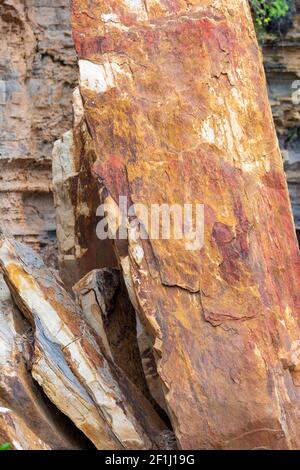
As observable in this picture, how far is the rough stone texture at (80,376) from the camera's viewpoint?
3723 mm

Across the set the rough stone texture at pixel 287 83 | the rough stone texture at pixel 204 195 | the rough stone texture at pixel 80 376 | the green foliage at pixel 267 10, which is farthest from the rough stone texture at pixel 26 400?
the green foliage at pixel 267 10

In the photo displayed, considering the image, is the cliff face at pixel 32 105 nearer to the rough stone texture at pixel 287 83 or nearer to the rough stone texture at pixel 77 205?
the rough stone texture at pixel 77 205

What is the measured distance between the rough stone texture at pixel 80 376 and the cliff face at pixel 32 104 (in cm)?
201

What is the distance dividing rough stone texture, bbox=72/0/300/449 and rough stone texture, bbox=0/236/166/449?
28 cm

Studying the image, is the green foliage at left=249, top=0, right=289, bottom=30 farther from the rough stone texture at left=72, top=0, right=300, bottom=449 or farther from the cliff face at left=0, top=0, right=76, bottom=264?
the rough stone texture at left=72, top=0, right=300, bottom=449

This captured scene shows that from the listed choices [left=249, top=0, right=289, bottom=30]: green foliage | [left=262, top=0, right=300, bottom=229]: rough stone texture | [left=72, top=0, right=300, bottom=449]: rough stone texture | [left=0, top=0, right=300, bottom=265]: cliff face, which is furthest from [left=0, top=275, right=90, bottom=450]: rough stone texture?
[left=249, top=0, right=289, bottom=30]: green foliage

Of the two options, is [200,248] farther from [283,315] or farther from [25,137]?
[25,137]

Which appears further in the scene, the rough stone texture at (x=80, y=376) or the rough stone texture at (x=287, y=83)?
the rough stone texture at (x=287, y=83)

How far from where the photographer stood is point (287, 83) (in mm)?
6590

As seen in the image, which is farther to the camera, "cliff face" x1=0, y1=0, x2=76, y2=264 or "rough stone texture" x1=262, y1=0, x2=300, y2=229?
"rough stone texture" x1=262, y1=0, x2=300, y2=229

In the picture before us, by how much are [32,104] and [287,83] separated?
2.14 metres

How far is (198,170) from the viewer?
390cm

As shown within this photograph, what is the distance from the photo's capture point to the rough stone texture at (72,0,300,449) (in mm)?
3592

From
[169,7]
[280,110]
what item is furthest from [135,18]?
[280,110]
